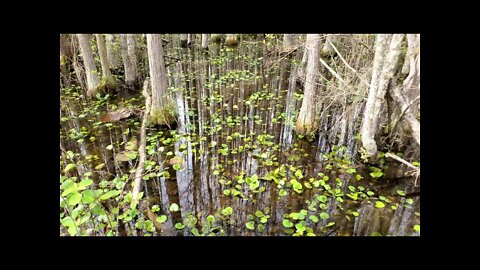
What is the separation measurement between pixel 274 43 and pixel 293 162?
10.7 metres

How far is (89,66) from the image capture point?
771 cm

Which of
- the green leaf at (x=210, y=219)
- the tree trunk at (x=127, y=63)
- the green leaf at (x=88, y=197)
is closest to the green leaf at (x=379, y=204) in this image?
the green leaf at (x=210, y=219)

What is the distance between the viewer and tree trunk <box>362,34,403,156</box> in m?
4.21

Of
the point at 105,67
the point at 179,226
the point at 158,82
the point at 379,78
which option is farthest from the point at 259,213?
the point at 105,67

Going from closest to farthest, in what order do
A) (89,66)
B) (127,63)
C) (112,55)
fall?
(89,66), (127,63), (112,55)

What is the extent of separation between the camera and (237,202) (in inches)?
161

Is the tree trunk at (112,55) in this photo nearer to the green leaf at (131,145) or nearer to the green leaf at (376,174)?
the green leaf at (131,145)

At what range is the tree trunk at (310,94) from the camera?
5383mm

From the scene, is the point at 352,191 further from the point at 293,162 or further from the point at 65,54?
the point at 65,54

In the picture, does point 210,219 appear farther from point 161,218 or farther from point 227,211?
point 161,218

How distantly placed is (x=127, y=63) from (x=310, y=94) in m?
5.74

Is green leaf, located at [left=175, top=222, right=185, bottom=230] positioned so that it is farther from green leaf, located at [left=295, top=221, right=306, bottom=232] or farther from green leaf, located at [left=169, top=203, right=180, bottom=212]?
green leaf, located at [left=295, top=221, right=306, bottom=232]

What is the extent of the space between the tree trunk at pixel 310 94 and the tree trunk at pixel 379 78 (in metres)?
1.04
